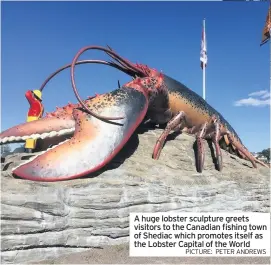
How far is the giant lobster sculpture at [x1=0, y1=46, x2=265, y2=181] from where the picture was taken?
527cm

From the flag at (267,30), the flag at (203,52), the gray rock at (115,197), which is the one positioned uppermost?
the flag at (203,52)

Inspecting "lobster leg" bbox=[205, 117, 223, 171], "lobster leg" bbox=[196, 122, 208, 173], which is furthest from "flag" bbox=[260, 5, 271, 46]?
"lobster leg" bbox=[196, 122, 208, 173]

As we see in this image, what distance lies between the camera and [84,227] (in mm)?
5059

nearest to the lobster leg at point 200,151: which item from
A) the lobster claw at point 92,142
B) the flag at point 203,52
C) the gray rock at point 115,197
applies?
the gray rock at point 115,197

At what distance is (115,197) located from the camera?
530 cm

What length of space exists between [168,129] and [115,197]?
7.17 feet

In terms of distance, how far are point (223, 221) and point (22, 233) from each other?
296cm

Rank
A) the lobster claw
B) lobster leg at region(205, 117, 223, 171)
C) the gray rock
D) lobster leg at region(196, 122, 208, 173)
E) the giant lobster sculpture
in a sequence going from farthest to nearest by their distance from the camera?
lobster leg at region(205, 117, 223, 171), lobster leg at region(196, 122, 208, 173), the giant lobster sculpture, the lobster claw, the gray rock

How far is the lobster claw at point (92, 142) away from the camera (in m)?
5.15

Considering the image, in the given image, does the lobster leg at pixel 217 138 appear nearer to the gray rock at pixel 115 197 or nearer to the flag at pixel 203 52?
the gray rock at pixel 115 197

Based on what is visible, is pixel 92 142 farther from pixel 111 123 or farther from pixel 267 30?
pixel 267 30

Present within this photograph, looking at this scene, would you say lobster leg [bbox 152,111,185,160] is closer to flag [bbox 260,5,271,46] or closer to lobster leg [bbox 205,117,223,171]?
lobster leg [bbox 205,117,223,171]

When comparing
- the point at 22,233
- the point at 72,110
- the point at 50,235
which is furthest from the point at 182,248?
the point at 72,110

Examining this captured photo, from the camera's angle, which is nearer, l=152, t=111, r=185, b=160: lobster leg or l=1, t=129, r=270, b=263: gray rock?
l=1, t=129, r=270, b=263: gray rock
